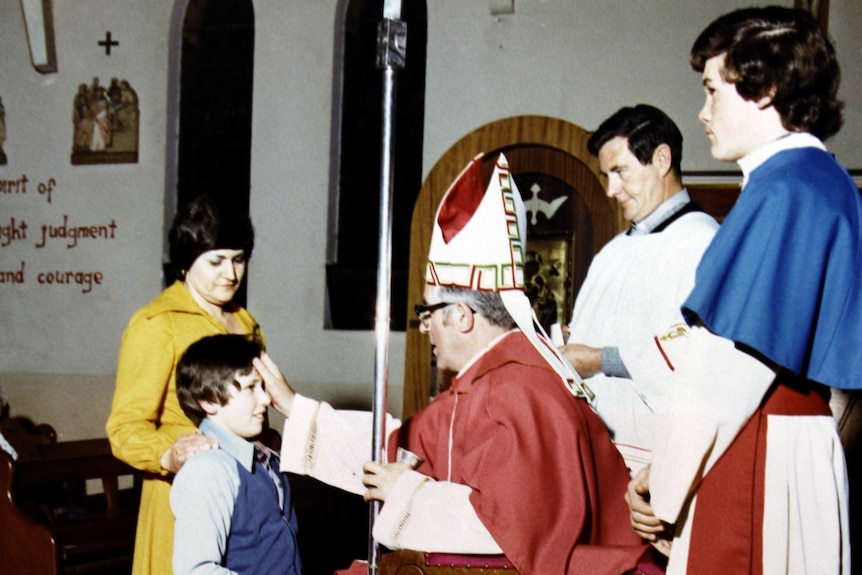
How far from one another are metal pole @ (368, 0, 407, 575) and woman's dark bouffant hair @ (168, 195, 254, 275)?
0.94m

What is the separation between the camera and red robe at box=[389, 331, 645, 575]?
2.06 meters

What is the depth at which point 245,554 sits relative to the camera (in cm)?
252

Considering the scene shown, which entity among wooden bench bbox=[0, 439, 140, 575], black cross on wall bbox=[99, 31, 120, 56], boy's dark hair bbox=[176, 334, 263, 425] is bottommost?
wooden bench bbox=[0, 439, 140, 575]

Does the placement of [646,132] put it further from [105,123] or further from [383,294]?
[105,123]

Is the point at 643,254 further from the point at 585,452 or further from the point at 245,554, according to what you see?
the point at 245,554

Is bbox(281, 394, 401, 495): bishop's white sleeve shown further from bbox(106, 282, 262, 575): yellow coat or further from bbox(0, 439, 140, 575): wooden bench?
bbox(0, 439, 140, 575): wooden bench

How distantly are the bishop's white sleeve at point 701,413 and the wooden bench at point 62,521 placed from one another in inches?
98.2

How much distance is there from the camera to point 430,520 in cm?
218

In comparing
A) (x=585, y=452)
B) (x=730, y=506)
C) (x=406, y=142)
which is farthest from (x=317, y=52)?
(x=730, y=506)

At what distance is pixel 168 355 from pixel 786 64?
197 cm

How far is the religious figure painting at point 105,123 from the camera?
6.26 metres

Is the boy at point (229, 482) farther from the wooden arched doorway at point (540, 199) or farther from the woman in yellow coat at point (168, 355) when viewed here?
the wooden arched doorway at point (540, 199)

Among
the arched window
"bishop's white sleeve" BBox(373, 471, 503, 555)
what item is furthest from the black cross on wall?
"bishop's white sleeve" BBox(373, 471, 503, 555)

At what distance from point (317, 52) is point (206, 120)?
37.9 inches
